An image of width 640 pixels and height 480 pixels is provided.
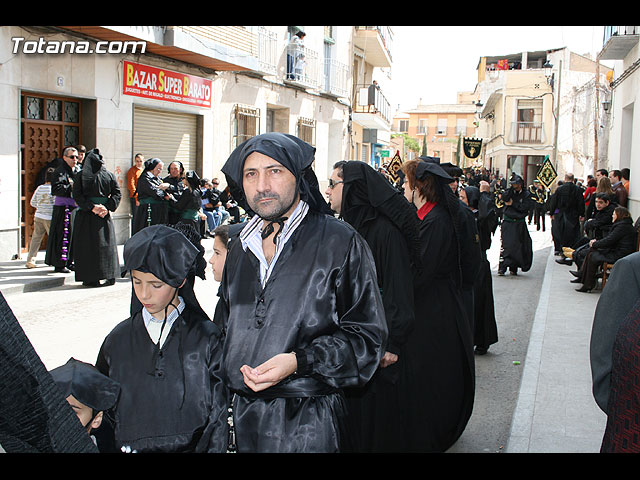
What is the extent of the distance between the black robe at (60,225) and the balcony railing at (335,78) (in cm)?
1779

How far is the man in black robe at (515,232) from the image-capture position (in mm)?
13797

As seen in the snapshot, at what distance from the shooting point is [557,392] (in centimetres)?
626

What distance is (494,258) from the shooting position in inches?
662

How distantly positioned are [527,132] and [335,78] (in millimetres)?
30171

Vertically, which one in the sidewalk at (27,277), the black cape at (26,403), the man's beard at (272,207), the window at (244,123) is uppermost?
the window at (244,123)

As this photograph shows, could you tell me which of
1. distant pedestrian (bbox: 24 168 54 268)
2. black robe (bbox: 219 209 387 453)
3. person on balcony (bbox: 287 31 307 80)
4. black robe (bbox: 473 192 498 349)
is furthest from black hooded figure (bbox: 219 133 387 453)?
person on balcony (bbox: 287 31 307 80)

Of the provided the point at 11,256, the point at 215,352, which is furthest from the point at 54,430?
the point at 11,256

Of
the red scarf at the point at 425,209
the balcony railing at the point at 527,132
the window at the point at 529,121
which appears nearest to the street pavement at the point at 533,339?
the red scarf at the point at 425,209

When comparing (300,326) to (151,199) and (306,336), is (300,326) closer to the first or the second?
(306,336)

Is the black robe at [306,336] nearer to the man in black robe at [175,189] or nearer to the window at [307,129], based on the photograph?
the man in black robe at [175,189]

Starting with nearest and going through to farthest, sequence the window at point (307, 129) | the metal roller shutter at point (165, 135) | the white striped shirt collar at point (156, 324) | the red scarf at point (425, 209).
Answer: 1. the white striped shirt collar at point (156, 324)
2. the red scarf at point (425, 209)
3. the metal roller shutter at point (165, 135)
4. the window at point (307, 129)

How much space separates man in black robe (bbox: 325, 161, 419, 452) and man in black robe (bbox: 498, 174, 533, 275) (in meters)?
9.61

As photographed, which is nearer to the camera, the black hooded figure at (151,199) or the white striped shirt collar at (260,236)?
the white striped shirt collar at (260,236)

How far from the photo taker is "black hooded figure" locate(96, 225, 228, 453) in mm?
2945
